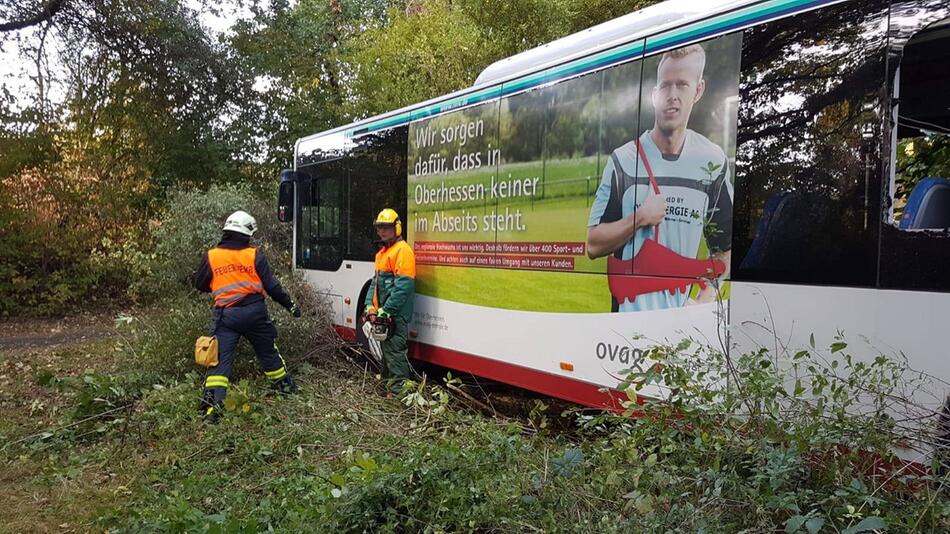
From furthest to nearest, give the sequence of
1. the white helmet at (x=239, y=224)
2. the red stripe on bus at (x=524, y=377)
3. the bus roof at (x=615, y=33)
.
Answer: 1. the white helmet at (x=239, y=224)
2. the red stripe on bus at (x=524, y=377)
3. the bus roof at (x=615, y=33)

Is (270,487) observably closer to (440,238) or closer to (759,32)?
(440,238)

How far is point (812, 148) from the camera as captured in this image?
13.3 ft

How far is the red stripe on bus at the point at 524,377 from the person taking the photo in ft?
17.5

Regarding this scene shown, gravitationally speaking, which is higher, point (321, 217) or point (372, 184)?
point (372, 184)

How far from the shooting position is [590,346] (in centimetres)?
544

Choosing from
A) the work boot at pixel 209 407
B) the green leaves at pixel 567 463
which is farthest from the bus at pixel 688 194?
the work boot at pixel 209 407

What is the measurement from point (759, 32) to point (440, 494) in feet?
10.7

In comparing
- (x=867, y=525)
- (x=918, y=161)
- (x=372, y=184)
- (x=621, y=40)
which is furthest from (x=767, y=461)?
(x=372, y=184)

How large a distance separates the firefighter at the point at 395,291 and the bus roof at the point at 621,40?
134cm

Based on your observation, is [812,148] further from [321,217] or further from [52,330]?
[52,330]

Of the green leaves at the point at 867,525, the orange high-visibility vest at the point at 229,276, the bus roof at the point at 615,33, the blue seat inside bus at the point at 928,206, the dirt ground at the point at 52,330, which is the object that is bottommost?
the dirt ground at the point at 52,330

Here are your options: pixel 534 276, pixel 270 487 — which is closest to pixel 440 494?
pixel 270 487

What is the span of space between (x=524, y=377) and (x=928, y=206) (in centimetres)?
339

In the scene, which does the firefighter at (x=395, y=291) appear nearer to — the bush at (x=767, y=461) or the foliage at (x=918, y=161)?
the bush at (x=767, y=461)
